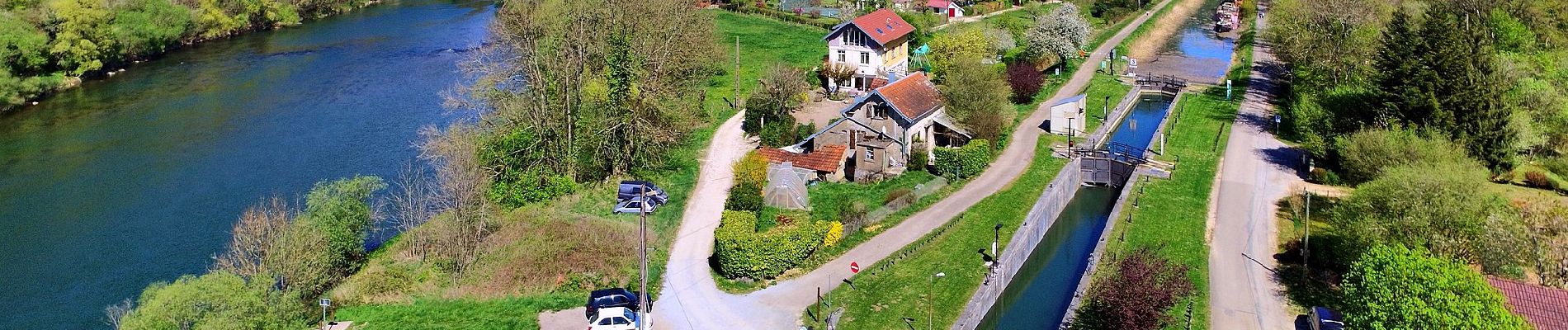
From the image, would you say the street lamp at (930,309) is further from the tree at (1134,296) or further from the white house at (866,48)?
the white house at (866,48)

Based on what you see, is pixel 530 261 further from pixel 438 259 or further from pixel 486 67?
pixel 486 67

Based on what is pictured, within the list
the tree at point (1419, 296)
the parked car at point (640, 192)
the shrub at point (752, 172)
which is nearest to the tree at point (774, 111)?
the shrub at point (752, 172)

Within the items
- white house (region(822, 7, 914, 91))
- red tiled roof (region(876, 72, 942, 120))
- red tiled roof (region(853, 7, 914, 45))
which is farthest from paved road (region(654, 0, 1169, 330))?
red tiled roof (region(853, 7, 914, 45))

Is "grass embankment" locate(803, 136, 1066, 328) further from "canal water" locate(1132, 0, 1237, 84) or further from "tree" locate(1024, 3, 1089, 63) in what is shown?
"canal water" locate(1132, 0, 1237, 84)

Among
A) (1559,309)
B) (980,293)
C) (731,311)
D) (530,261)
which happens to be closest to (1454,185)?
(1559,309)

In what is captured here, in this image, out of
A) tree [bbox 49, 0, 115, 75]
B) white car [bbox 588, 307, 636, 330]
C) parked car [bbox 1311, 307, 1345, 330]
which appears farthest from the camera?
tree [bbox 49, 0, 115, 75]

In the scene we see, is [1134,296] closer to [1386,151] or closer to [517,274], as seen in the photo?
[517,274]

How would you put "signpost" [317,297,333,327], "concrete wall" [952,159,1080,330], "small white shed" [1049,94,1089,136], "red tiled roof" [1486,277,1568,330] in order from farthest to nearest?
"small white shed" [1049,94,1089,136] → "concrete wall" [952,159,1080,330] → "signpost" [317,297,333,327] → "red tiled roof" [1486,277,1568,330]
